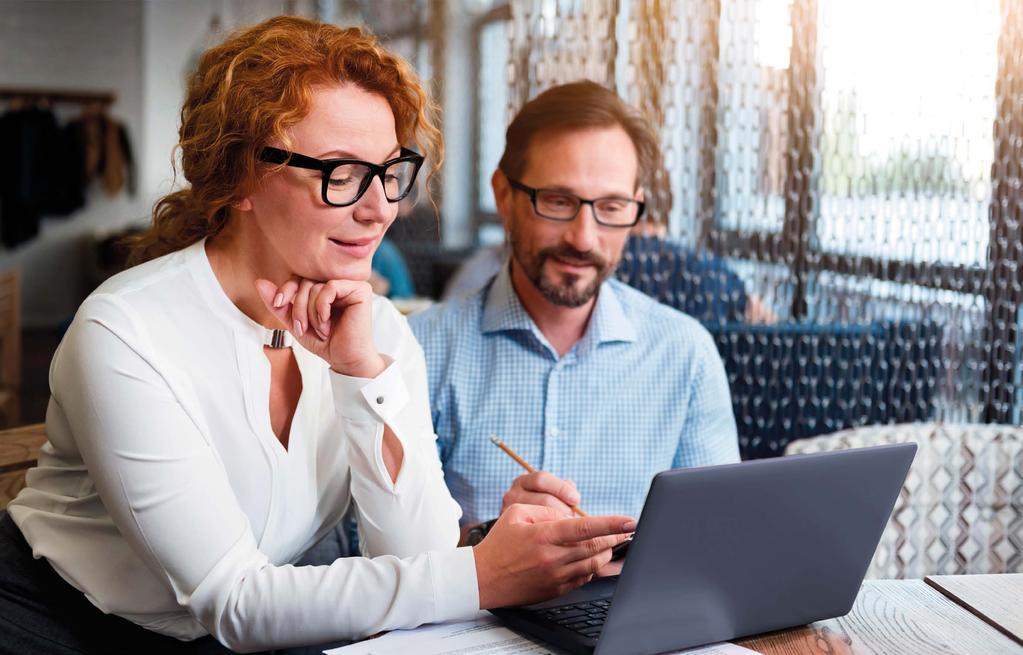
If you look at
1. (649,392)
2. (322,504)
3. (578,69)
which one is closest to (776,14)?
(578,69)

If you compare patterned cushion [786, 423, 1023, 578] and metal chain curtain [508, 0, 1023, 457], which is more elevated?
metal chain curtain [508, 0, 1023, 457]

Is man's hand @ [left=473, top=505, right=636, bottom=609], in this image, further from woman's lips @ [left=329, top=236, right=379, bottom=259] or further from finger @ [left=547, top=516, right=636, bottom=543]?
woman's lips @ [left=329, top=236, right=379, bottom=259]

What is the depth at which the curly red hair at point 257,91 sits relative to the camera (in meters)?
1.35

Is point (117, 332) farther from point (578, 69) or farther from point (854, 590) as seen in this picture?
point (578, 69)

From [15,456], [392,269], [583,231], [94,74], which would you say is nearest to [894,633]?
[583,231]

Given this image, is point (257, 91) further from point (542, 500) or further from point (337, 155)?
point (542, 500)

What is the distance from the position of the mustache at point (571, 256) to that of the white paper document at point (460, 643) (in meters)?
0.94

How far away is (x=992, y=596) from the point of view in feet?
4.13

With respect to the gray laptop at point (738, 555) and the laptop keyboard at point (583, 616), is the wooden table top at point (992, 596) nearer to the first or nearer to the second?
the gray laptop at point (738, 555)

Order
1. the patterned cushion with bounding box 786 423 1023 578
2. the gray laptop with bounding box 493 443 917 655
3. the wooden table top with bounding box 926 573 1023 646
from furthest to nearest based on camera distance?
1. the patterned cushion with bounding box 786 423 1023 578
2. the wooden table top with bounding box 926 573 1023 646
3. the gray laptop with bounding box 493 443 917 655

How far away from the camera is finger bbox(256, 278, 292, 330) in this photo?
139cm

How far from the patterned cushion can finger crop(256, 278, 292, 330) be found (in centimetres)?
108

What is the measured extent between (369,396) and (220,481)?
24 centimetres

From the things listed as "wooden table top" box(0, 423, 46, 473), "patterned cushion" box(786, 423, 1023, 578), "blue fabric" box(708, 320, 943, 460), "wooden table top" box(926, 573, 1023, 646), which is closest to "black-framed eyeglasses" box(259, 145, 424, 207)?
"wooden table top" box(0, 423, 46, 473)
